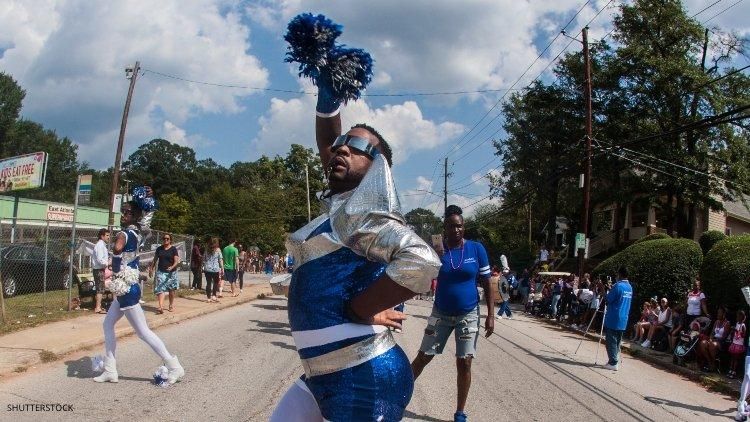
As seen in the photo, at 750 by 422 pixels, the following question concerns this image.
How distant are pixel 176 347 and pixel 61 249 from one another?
989 cm

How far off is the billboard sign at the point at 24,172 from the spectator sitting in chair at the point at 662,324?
23.3 m

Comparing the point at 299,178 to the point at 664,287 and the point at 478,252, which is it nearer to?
the point at 664,287

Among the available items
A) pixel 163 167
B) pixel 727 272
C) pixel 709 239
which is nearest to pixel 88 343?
pixel 727 272

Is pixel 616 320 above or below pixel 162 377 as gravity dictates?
above

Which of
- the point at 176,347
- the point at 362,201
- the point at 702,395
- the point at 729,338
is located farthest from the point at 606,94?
the point at 362,201

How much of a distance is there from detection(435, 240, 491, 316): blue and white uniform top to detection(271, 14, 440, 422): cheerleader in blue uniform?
330 cm

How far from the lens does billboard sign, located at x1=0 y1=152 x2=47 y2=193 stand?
25.5m

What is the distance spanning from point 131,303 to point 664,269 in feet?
52.2

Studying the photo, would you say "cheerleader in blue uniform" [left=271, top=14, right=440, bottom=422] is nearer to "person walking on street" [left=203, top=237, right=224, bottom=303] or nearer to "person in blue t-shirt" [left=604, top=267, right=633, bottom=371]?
"person in blue t-shirt" [left=604, top=267, right=633, bottom=371]

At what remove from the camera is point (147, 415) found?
5070mm

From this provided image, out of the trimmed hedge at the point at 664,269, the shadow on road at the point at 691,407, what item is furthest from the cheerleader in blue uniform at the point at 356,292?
the trimmed hedge at the point at 664,269

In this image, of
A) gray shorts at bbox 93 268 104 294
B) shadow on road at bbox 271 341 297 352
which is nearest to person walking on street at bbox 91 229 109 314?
gray shorts at bbox 93 268 104 294

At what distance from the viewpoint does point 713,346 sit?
1091cm

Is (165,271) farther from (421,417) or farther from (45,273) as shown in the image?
(421,417)
